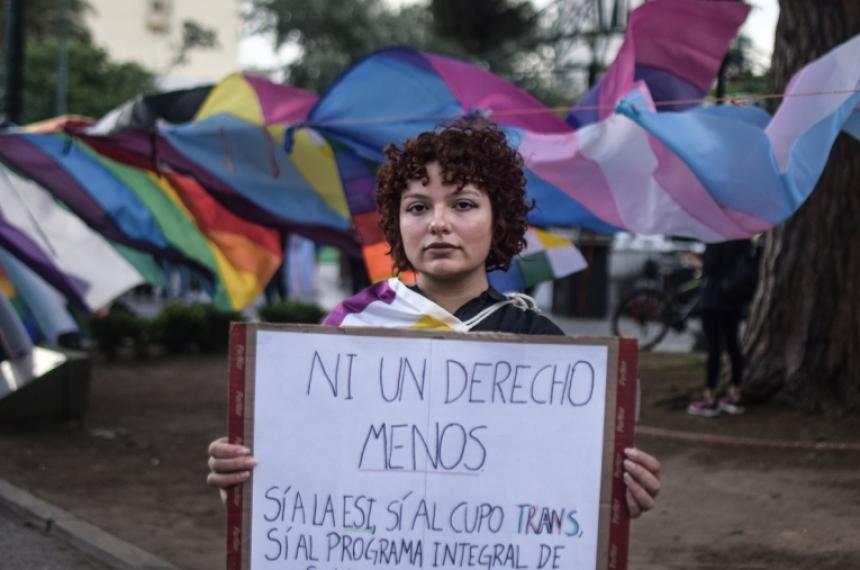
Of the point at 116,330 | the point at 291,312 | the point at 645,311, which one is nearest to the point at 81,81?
the point at 291,312

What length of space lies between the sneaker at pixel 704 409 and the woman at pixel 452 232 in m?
7.08

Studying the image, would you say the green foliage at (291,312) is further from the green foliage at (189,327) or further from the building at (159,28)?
the building at (159,28)

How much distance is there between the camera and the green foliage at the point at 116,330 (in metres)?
14.7

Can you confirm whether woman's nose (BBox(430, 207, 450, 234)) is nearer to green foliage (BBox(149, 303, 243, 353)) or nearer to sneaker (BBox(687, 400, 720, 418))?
sneaker (BBox(687, 400, 720, 418))

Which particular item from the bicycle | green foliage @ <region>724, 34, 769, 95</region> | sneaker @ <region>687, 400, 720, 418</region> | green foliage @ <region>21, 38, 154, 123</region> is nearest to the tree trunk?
sneaker @ <region>687, 400, 720, 418</region>

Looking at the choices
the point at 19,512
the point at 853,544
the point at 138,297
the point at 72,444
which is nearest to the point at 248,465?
the point at 853,544

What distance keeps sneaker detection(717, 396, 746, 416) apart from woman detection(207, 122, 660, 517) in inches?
277

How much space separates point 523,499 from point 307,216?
4.96 meters

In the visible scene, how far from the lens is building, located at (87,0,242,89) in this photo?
9400 centimetres

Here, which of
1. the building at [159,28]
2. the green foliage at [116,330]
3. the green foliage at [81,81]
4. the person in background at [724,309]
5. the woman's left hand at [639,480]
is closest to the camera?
the woman's left hand at [639,480]

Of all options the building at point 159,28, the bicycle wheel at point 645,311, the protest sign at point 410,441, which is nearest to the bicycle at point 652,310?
the bicycle wheel at point 645,311

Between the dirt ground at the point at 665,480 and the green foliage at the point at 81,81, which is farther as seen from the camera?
the green foliage at the point at 81,81

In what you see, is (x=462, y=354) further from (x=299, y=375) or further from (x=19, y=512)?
(x=19, y=512)

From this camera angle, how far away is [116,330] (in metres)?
14.9
